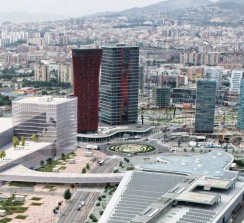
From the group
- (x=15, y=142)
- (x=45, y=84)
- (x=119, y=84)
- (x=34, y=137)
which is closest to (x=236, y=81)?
(x=119, y=84)

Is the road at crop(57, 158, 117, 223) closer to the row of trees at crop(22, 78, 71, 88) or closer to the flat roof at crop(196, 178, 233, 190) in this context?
the flat roof at crop(196, 178, 233, 190)

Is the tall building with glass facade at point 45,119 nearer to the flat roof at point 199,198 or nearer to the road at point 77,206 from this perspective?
the road at point 77,206

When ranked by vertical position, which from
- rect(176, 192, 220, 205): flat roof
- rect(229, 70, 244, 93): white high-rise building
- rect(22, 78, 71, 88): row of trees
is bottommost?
rect(176, 192, 220, 205): flat roof

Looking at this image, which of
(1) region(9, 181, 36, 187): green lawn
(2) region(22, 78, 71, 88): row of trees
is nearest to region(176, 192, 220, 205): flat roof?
(1) region(9, 181, 36, 187): green lawn

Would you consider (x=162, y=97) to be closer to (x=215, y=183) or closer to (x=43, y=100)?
(x=43, y=100)

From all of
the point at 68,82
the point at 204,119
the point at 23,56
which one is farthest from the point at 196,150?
the point at 23,56

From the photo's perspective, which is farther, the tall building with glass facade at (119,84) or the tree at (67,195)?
the tall building with glass facade at (119,84)

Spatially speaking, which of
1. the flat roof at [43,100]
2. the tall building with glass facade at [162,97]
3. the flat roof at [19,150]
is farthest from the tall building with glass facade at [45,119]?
the tall building with glass facade at [162,97]

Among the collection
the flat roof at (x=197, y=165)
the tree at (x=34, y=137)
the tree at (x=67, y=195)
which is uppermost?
the tree at (x=34, y=137)
